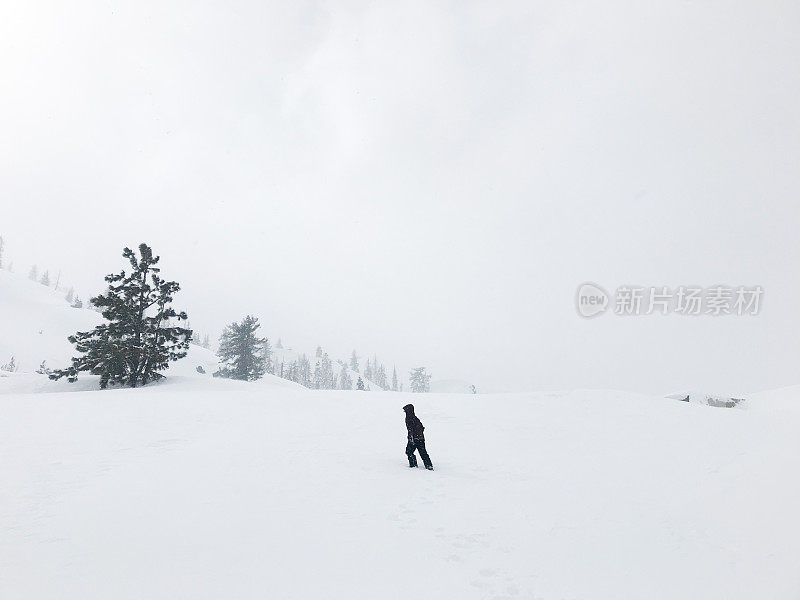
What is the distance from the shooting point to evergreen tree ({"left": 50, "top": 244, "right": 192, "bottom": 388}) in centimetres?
2666

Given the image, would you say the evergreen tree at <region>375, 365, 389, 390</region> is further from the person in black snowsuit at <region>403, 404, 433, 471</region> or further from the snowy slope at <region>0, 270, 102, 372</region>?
the person in black snowsuit at <region>403, 404, 433, 471</region>

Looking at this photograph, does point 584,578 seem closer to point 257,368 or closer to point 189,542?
point 189,542

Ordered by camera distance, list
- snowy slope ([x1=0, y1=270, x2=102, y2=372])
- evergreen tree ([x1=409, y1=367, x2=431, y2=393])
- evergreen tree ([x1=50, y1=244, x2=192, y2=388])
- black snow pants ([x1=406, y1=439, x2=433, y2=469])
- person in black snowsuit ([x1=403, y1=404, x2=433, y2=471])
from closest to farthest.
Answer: black snow pants ([x1=406, y1=439, x2=433, y2=469]), person in black snowsuit ([x1=403, y1=404, x2=433, y2=471]), evergreen tree ([x1=50, y1=244, x2=192, y2=388]), snowy slope ([x1=0, y1=270, x2=102, y2=372]), evergreen tree ([x1=409, y1=367, x2=431, y2=393])

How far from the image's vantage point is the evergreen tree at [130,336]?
26656 millimetres

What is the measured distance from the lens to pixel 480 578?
226 inches

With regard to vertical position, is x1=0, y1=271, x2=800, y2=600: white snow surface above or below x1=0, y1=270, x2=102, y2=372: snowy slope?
below

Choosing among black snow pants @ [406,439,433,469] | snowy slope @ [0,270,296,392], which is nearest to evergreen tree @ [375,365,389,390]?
snowy slope @ [0,270,296,392]

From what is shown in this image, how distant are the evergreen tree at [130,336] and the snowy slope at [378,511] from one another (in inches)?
440

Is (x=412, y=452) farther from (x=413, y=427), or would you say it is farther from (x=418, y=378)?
(x=418, y=378)

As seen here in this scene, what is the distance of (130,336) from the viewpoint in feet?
92.8

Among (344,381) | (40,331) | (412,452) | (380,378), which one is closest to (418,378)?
(344,381)

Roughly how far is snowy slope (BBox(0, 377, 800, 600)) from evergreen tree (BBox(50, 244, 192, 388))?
11.2 m

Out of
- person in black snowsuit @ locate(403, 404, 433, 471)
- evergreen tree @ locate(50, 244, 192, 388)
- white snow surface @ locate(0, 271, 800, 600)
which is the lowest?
white snow surface @ locate(0, 271, 800, 600)

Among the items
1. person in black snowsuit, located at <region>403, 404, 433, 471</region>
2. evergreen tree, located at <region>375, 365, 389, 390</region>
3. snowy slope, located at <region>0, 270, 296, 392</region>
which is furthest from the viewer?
evergreen tree, located at <region>375, 365, 389, 390</region>
